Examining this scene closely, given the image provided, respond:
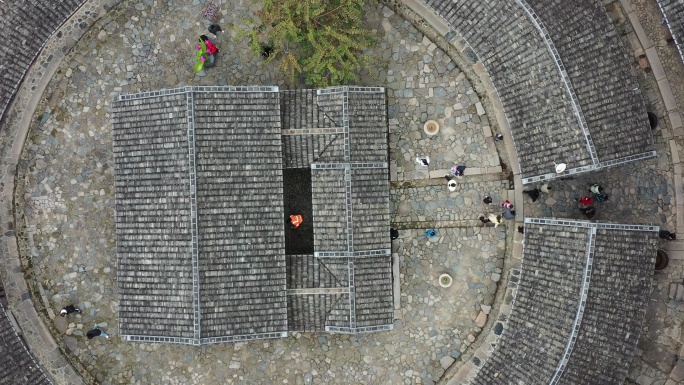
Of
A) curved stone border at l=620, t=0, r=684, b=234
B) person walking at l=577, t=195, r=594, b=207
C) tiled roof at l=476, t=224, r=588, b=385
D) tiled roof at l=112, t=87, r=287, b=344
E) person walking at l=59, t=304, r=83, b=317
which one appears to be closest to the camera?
tiled roof at l=476, t=224, r=588, b=385

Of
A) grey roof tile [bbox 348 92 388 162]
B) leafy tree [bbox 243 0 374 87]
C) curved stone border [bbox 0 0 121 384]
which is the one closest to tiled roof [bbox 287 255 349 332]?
grey roof tile [bbox 348 92 388 162]

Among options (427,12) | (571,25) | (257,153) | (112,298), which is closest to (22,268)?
(112,298)

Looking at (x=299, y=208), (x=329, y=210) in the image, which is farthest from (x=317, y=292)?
(x=299, y=208)

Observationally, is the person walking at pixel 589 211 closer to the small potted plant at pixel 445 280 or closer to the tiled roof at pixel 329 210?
the small potted plant at pixel 445 280

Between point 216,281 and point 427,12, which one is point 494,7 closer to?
point 427,12

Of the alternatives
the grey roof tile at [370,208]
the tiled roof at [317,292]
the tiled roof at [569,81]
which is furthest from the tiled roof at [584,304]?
the tiled roof at [317,292]

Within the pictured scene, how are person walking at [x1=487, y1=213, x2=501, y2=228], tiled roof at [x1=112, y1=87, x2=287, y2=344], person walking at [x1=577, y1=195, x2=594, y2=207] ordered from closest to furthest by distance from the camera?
tiled roof at [x1=112, y1=87, x2=287, y2=344], person walking at [x1=577, y1=195, x2=594, y2=207], person walking at [x1=487, y1=213, x2=501, y2=228]

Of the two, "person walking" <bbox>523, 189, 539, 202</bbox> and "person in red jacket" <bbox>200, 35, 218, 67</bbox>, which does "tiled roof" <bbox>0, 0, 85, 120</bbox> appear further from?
"person walking" <bbox>523, 189, 539, 202</bbox>
